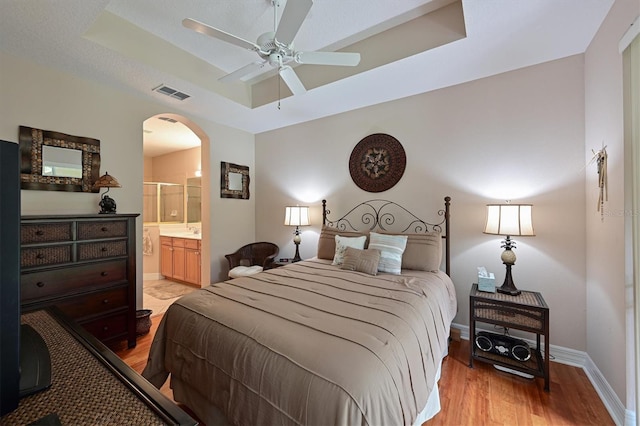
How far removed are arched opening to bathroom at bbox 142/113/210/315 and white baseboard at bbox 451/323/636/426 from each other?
160 inches

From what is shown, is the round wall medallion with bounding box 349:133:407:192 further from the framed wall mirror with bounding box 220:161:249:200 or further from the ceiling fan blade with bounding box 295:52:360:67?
the framed wall mirror with bounding box 220:161:249:200

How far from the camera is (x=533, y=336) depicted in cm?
245

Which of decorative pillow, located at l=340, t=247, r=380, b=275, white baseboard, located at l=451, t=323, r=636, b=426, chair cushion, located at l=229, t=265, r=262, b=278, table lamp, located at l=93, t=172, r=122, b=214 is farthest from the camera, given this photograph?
chair cushion, located at l=229, t=265, r=262, b=278

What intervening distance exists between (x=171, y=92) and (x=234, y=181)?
5.25ft

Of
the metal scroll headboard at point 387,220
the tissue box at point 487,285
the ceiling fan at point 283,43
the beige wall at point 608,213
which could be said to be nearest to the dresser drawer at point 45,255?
the ceiling fan at point 283,43

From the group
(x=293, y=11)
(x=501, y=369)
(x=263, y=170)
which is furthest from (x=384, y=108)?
(x=501, y=369)

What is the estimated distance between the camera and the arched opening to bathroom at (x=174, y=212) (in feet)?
13.1

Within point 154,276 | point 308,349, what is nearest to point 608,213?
point 308,349

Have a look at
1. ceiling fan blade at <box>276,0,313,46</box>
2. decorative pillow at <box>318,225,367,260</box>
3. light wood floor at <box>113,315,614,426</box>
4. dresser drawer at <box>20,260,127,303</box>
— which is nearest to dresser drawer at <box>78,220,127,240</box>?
dresser drawer at <box>20,260,127,303</box>

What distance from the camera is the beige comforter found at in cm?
106

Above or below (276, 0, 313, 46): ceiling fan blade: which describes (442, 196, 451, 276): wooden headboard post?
below

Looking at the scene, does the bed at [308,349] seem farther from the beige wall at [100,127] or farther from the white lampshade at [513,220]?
the beige wall at [100,127]

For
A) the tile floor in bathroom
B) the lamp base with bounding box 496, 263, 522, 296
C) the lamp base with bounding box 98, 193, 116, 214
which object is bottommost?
the tile floor in bathroom

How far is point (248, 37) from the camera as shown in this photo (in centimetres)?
254
